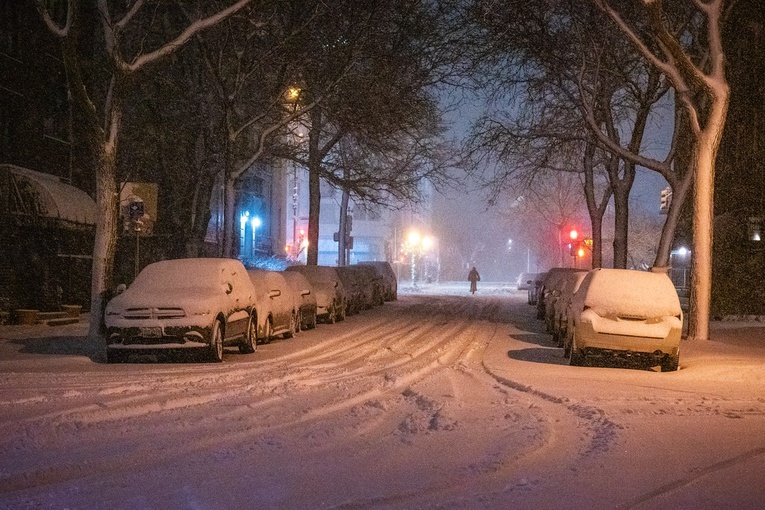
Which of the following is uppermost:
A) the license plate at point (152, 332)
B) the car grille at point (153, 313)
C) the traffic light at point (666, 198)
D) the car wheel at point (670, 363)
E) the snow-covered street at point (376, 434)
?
the traffic light at point (666, 198)

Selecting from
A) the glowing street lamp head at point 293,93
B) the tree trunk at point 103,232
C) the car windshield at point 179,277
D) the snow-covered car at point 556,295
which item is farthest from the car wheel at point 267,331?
the glowing street lamp head at point 293,93

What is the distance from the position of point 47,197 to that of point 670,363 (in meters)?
16.3

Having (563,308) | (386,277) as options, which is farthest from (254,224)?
(563,308)

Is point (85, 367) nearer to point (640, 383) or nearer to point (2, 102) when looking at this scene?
point (640, 383)

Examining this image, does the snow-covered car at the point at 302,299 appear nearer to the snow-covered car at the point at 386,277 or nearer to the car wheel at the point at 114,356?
the car wheel at the point at 114,356

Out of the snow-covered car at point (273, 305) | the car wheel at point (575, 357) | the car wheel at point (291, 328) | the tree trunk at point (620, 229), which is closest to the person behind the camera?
the car wheel at point (575, 357)

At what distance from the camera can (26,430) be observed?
8414 mm

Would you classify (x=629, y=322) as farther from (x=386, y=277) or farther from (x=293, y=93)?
(x=386, y=277)

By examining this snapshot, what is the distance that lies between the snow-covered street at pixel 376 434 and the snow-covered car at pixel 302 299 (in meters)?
6.86

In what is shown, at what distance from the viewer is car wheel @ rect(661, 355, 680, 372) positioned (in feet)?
50.2

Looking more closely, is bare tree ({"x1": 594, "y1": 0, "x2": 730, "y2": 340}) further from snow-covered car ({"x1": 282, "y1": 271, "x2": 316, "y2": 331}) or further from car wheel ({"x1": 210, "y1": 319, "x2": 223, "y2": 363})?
car wheel ({"x1": 210, "y1": 319, "x2": 223, "y2": 363})

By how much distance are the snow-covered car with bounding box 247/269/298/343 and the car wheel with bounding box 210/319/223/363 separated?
8.69 ft

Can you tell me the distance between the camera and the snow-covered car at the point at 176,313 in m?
15.0

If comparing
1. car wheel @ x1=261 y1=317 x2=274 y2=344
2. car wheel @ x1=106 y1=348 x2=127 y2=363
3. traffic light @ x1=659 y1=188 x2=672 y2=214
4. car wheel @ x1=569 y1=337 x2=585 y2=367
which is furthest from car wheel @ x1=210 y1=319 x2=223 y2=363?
traffic light @ x1=659 y1=188 x2=672 y2=214
